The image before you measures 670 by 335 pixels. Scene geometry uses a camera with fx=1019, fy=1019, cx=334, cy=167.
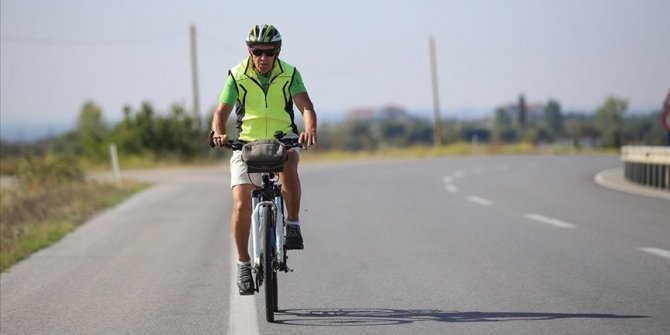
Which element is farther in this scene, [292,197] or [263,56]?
[292,197]

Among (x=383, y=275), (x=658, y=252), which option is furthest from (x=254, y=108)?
(x=658, y=252)

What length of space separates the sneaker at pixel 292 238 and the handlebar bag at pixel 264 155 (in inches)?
26.9

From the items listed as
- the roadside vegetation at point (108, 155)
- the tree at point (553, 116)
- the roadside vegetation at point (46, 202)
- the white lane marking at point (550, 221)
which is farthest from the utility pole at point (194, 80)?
the tree at point (553, 116)

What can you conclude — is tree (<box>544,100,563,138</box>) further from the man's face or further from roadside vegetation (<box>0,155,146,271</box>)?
the man's face

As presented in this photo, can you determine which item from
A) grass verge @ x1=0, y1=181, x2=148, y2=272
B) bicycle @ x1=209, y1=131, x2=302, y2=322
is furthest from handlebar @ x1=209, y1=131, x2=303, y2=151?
grass verge @ x1=0, y1=181, x2=148, y2=272

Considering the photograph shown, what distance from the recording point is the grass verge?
40.0 feet

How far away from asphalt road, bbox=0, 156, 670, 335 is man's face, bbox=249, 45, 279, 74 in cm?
100

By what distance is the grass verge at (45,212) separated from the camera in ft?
40.0

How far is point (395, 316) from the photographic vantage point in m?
6.77

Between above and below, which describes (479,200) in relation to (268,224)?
below

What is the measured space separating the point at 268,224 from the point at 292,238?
1.63 ft

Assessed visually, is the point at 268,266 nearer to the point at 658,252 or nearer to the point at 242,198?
the point at 242,198

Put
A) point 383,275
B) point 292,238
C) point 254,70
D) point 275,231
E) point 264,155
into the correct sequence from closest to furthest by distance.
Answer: point 264,155
point 275,231
point 254,70
point 292,238
point 383,275

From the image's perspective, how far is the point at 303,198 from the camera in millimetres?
19125
